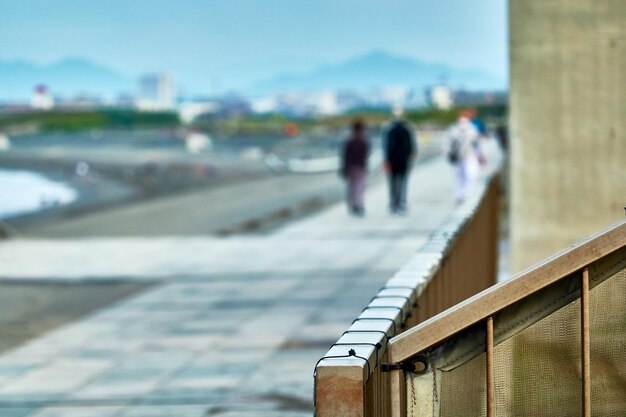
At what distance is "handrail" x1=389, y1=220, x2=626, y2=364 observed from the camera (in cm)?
380

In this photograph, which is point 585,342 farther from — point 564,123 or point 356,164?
point 356,164

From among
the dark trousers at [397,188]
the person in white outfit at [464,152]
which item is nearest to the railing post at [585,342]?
the person in white outfit at [464,152]

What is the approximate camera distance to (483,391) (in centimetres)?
397

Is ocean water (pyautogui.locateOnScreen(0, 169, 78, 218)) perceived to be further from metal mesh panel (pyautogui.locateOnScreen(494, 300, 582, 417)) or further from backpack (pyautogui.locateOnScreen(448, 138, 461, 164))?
metal mesh panel (pyautogui.locateOnScreen(494, 300, 582, 417))

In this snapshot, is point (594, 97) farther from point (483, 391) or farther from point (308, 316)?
point (483, 391)

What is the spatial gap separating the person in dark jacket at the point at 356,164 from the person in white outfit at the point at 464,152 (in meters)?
2.16

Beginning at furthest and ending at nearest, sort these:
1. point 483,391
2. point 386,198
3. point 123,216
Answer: point 386,198 → point 123,216 → point 483,391

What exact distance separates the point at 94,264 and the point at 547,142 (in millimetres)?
9449

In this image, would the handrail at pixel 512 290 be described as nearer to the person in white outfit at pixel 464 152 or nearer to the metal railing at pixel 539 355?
the metal railing at pixel 539 355

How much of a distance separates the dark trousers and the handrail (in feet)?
66.7

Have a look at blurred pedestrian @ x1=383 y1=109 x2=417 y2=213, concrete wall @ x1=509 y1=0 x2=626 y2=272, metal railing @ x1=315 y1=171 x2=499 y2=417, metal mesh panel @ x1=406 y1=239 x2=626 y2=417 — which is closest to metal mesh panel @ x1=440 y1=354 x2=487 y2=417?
metal mesh panel @ x1=406 y1=239 x2=626 y2=417

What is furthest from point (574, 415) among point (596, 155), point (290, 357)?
point (290, 357)

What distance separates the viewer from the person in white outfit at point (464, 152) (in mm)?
22141

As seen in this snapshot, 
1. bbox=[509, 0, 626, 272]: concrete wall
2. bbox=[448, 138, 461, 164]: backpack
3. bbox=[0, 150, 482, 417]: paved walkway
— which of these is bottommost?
bbox=[0, 150, 482, 417]: paved walkway
